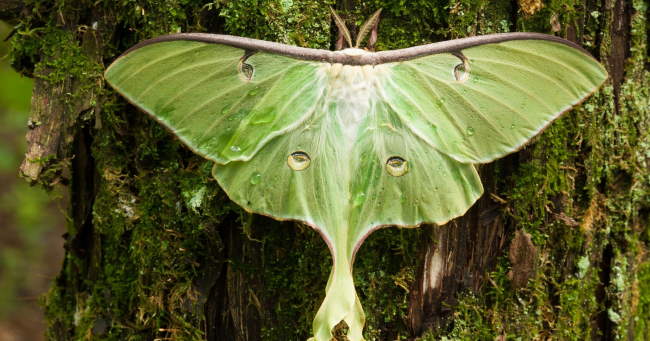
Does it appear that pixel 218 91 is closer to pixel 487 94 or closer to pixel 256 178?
pixel 256 178

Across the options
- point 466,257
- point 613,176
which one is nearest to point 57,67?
point 466,257

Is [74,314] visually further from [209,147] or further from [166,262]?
[209,147]

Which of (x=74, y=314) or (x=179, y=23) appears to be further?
(x=74, y=314)

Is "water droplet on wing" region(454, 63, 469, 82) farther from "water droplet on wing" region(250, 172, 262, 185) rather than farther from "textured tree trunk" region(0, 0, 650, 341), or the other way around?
"water droplet on wing" region(250, 172, 262, 185)

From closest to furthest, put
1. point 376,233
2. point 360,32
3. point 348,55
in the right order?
point 348,55 → point 360,32 → point 376,233

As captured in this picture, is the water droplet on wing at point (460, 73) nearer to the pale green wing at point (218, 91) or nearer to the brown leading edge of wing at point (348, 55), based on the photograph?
the brown leading edge of wing at point (348, 55)

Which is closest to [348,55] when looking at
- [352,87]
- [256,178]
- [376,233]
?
[352,87]

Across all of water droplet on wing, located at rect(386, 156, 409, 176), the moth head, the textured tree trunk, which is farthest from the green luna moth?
the textured tree trunk
